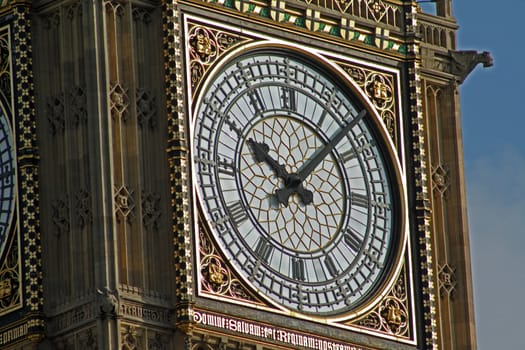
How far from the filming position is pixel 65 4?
57.6 meters

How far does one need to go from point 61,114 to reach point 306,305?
3774 mm

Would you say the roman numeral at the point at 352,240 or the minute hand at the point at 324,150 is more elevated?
the minute hand at the point at 324,150

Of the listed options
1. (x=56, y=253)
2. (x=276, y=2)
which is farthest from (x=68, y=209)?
(x=276, y=2)

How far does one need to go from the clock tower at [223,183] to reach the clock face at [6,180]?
4cm

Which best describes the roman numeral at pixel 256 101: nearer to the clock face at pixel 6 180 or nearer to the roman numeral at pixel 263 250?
the roman numeral at pixel 263 250

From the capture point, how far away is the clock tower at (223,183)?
5672 centimetres

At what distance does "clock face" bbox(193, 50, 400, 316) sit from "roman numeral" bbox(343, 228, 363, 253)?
0.01 m

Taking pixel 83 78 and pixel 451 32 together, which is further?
pixel 451 32

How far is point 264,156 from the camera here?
58219mm

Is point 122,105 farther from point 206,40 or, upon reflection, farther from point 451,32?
point 451,32

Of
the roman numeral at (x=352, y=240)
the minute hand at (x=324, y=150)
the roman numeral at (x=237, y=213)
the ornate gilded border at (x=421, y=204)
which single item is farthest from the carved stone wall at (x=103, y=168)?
the ornate gilded border at (x=421, y=204)

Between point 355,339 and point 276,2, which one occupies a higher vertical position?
point 276,2

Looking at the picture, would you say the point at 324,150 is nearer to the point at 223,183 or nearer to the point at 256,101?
the point at 256,101

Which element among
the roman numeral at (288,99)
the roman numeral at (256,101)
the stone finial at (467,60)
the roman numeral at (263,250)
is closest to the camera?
the roman numeral at (263,250)
